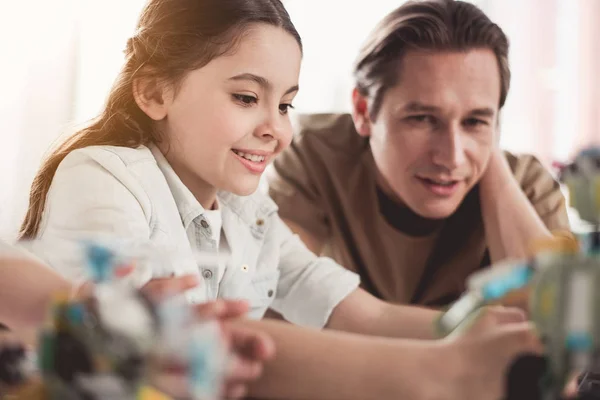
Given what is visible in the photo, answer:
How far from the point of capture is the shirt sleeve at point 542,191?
134 centimetres

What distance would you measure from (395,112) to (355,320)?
16.0 inches

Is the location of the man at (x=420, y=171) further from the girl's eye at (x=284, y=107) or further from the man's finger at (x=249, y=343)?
the man's finger at (x=249, y=343)

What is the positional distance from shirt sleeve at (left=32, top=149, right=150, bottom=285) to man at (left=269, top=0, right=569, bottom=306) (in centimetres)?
49

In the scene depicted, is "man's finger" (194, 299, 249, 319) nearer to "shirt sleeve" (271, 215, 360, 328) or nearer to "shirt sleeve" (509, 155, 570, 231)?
"shirt sleeve" (271, 215, 360, 328)

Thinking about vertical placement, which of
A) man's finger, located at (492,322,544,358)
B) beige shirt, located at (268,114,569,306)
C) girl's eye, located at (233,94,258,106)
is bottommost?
beige shirt, located at (268,114,569,306)

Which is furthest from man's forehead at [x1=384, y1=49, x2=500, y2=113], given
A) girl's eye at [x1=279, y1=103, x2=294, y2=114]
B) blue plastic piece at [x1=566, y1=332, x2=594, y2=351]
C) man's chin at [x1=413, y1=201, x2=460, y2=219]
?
blue plastic piece at [x1=566, y1=332, x2=594, y2=351]

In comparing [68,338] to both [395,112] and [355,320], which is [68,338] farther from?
[395,112]

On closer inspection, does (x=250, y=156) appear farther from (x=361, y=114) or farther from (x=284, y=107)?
(x=361, y=114)

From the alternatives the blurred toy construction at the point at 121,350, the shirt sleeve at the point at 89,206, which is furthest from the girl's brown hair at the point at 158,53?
the blurred toy construction at the point at 121,350

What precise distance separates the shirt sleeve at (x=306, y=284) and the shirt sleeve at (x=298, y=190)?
157mm

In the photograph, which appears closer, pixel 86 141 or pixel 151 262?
pixel 151 262

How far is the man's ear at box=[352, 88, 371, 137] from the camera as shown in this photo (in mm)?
1354

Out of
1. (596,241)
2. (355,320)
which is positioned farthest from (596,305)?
(355,320)

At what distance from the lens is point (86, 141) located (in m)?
1.02
